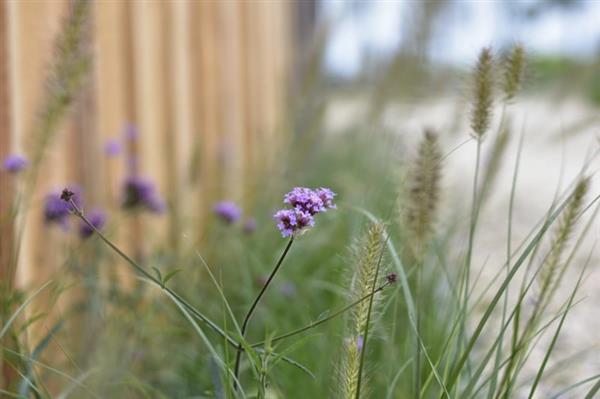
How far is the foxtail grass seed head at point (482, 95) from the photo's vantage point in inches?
39.4

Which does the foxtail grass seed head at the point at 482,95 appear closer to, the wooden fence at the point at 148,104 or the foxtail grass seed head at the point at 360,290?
the foxtail grass seed head at the point at 360,290

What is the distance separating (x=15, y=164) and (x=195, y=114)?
1.66 metres

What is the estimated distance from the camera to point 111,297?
1702 mm

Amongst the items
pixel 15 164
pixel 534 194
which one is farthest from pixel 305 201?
pixel 534 194

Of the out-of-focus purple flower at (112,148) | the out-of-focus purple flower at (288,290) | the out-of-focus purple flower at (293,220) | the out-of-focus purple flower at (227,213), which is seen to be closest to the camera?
the out-of-focus purple flower at (293,220)

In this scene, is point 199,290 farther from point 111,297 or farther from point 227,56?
point 227,56

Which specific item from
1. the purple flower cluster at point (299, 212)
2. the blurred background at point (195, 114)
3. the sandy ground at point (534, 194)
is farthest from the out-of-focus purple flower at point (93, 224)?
the purple flower cluster at point (299, 212)

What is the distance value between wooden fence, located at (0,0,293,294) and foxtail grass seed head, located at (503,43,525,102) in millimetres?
706

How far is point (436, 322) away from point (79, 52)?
2.99 ft

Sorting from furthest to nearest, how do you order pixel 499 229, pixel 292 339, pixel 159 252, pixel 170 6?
pixel 499 229
pixel 170 6
pixel 159 252
pixel 292 339

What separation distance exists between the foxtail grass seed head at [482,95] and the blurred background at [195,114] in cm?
8

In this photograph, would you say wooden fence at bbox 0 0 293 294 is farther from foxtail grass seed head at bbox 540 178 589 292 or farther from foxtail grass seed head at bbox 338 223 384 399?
foxtail grass seed head at bbox 540 178 589 292

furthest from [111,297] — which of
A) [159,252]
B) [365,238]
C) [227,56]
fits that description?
[227,56]

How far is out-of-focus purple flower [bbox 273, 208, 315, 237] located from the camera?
815 millimetres
